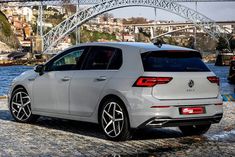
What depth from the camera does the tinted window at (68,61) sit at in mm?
7445

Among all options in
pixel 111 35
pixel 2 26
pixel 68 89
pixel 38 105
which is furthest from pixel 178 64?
pixel 111 35

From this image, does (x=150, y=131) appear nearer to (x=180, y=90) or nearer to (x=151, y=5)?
(x=180, y=90)

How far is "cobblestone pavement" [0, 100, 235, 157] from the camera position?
577 cm

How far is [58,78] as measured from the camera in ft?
24.9

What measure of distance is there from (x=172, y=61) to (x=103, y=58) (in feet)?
3.24

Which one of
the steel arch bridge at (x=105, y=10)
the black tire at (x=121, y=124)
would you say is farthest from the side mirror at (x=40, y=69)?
the steel arch bridge at (x=105, y=10)

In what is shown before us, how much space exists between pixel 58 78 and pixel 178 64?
192 cm

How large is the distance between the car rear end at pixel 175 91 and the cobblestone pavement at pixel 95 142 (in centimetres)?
32

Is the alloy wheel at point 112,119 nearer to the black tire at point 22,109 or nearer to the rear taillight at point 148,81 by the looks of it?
the rear taillight at point 148,81

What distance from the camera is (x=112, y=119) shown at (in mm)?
6609

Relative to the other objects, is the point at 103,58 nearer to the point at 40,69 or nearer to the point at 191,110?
the point at 40,69

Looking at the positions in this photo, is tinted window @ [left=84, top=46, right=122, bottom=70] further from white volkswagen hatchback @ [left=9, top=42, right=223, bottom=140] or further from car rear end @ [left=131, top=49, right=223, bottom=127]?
car rear end @ [left=131, top=49, right=223, bottom=127]

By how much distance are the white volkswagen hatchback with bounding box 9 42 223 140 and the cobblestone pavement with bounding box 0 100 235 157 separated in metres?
0.24

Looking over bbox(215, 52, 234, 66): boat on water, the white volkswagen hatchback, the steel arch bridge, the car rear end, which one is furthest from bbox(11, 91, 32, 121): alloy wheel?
bbox(215, 52, 234, 66): boat on water
